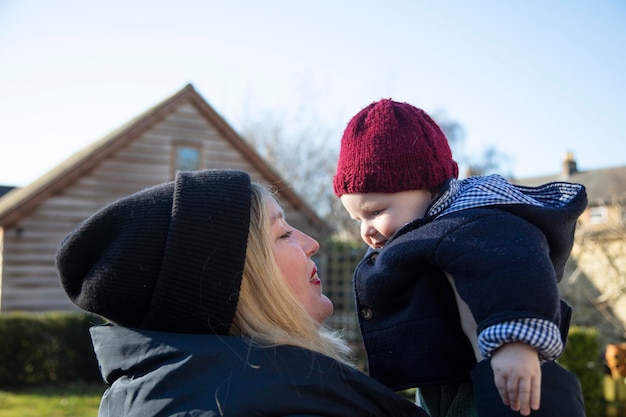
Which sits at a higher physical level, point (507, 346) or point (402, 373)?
point (507, 346)

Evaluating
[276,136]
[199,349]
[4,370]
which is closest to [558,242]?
[199,349]

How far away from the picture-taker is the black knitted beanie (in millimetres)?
1812

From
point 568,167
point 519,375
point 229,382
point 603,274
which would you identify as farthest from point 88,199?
point 568,167

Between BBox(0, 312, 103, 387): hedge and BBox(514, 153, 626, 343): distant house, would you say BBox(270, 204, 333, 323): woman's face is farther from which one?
BBox(514, 153, 626, 343): distant house

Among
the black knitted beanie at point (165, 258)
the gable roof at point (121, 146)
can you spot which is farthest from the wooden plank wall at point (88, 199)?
the black knitted beanie at point (165, 258)

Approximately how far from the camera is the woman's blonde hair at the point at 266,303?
6.30ft

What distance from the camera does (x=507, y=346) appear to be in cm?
170

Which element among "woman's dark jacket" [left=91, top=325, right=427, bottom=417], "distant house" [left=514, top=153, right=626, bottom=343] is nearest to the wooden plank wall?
"distant house" [left=514, top=153, right=626, bottom=343]

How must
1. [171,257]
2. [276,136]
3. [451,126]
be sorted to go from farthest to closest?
[451,126], [276,136], [171,257]

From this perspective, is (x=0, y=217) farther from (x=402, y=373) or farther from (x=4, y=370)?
(x=402, y=373)

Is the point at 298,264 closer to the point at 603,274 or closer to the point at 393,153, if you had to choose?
the point at 393,153

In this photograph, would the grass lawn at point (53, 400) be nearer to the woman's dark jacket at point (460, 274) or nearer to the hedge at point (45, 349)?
the hedge at point (45, 349)

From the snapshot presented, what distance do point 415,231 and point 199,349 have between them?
0.78 m

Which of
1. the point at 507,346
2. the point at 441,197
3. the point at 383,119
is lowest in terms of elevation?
the point at 507,346
